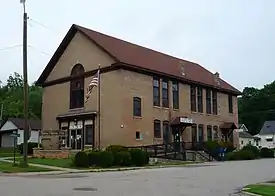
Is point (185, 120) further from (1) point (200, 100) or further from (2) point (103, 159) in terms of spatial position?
(2) point (103, 159)

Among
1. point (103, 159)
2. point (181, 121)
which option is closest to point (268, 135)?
point (181, 121)

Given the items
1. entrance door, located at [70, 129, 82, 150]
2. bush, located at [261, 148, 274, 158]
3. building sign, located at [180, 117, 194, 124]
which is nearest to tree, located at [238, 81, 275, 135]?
bush, located at [261, 148, 274, 158]

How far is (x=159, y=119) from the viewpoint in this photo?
152 ft

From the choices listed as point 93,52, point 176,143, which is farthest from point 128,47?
point 176,143

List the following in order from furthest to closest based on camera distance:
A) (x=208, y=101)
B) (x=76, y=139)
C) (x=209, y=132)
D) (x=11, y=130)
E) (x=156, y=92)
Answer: (x=11, y=130)
(x=208, y=101)
(x=209, y=132)
(x=156, y=92)
(x=76, y=139)

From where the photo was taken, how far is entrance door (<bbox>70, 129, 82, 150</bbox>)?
44969 millimetres

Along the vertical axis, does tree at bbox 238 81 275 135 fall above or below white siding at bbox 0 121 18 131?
above

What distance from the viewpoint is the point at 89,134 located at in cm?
4406

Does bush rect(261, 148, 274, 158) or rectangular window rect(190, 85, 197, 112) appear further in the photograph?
bush rect(261, 148, 274, 158)

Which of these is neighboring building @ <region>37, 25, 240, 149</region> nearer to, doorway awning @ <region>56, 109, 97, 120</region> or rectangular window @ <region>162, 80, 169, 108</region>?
doorway awning @ <region>56, 109, 97, 120</region>

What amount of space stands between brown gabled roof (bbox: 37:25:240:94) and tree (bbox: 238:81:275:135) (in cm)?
6359

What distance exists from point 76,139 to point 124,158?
12.6 m

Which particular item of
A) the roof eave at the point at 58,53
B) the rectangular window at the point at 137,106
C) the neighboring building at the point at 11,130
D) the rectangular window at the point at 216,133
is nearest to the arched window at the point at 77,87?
the roof eave at the point at 58,53

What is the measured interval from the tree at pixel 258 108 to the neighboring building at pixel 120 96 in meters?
65.8
